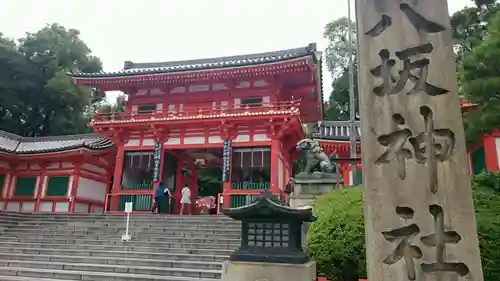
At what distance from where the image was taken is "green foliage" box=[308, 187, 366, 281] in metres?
5.83

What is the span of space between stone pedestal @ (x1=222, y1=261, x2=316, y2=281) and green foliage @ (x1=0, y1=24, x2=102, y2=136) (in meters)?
27.4

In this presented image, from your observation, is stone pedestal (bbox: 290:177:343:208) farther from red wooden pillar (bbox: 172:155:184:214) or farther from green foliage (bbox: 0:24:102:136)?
green foliage (bbox: 0:24:102:136)

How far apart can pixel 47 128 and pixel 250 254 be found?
2944 cm

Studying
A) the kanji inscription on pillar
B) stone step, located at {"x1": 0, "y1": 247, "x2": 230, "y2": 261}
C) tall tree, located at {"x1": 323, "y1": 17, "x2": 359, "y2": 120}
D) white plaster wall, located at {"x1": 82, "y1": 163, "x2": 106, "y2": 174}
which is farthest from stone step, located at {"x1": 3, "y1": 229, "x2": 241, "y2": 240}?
tall tree, located at {"x1": 323, "y1": 17, "x2": 359, "y2": 120}

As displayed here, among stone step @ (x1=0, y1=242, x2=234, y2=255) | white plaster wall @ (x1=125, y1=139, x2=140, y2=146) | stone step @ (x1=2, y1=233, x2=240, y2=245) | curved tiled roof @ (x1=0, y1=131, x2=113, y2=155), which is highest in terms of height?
curved tiled roof @ (x1=0, y1=131, x2=113, y2=155)

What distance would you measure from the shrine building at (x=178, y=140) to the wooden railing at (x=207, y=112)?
45mm

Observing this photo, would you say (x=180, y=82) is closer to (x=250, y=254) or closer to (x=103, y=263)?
(x=103, y=263)

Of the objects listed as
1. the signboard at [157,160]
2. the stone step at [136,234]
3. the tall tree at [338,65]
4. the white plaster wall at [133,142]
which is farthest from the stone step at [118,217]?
the tall tree at [338,65]

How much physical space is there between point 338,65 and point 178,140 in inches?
1002

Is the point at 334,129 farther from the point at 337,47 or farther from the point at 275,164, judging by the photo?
the point at 337,47

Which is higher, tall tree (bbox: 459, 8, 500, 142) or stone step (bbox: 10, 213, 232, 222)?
tall tree (bbox: 459, 8, 500, 142)

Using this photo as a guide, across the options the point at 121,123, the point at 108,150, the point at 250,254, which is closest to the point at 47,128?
the point at 108,150

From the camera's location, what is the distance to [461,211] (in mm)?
2998

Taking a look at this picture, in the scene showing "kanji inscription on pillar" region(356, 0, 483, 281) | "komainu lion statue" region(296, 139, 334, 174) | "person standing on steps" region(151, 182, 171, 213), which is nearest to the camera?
"kanji inscription on pillar" region(356, 0, 483, 281)
